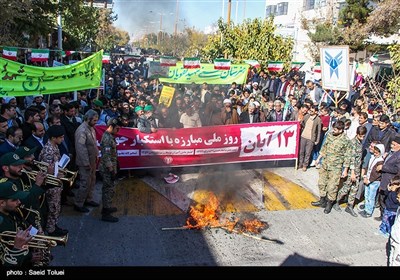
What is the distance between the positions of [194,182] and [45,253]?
457 cm

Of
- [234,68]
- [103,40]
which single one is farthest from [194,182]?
[103,40]

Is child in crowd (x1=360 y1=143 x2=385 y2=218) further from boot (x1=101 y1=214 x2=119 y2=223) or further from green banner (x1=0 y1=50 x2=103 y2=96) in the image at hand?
green banner (x1=0 y1=50 x2=103 y2=96)

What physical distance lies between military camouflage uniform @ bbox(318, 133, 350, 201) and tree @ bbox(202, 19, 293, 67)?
14061 mm

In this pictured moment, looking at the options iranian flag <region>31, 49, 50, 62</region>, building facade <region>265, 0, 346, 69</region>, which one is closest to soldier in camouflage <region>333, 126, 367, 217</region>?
iranian flag <region>31, 49, 50, 62</region>

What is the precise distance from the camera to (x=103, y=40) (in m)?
49.1

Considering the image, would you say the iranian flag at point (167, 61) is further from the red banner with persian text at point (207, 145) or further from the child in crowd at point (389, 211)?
the child in crowd at point (389, 211)

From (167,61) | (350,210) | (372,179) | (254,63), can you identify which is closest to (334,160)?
(372,179)

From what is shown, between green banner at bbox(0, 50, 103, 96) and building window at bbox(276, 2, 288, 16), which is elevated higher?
building window at bbox(276, 2, 288, 16)

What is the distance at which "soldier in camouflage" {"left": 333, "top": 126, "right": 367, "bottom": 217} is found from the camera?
6927 millimetres

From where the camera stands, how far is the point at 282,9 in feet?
180

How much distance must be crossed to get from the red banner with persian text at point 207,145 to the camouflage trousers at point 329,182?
1930 mm

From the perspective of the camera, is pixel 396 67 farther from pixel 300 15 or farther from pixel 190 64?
pixel 300 15

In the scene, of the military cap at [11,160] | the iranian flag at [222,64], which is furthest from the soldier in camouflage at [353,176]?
the iranian flag at [222,64]

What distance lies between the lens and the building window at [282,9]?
2128 inches
